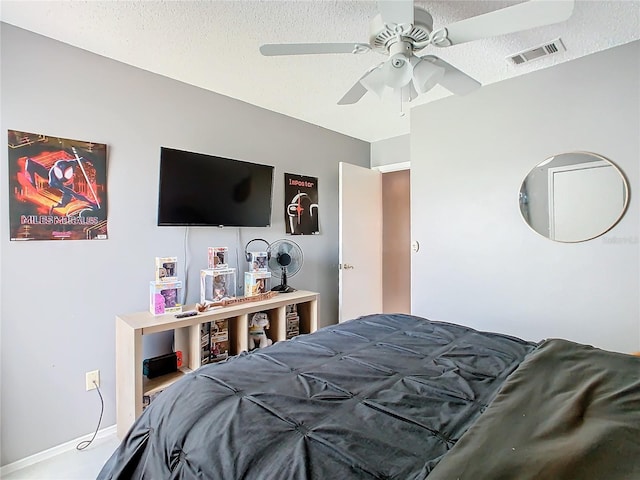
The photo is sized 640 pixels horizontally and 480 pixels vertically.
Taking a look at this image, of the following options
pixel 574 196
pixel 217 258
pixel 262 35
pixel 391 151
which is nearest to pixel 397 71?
pixel 262 35

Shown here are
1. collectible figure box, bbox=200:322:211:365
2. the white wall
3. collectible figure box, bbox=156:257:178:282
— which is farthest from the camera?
the white wall

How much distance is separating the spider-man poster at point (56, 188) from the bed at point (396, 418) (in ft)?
4.64

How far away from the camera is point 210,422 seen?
970mm

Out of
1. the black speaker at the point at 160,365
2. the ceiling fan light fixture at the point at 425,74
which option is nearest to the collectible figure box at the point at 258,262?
the black speaker at the point at 160,365

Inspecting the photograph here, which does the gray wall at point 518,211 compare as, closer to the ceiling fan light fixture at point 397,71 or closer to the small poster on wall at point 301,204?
the small poster on wall at point 301,204

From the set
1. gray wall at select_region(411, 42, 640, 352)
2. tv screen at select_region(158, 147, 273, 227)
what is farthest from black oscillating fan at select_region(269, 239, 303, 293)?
gray wall at select_region(411, 42, 640, 352)

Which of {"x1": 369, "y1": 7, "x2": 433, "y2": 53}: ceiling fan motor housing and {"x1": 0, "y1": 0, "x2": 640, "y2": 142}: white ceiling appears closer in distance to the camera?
{"x1": 369, "y1": 7, "x2": 433, "y2": 53}: ceiling fan motor housing

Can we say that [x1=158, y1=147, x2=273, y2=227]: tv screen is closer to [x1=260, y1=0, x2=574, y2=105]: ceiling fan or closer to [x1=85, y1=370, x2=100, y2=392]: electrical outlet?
[x1=85, y1=370, x2=100, y2=392]: electrical outlet

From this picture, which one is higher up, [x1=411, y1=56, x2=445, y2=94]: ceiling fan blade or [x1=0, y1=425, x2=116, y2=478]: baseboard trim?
[x1=411, y1=56, x2=445, y2=94]: ceiling fan blade

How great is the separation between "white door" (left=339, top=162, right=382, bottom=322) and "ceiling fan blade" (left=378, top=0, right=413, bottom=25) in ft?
6.91

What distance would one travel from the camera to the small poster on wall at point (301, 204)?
333 cm

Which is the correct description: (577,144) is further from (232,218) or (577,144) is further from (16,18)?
(16,18)

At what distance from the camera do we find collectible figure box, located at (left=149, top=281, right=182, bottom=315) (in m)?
2.18

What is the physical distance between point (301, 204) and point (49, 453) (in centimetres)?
259
